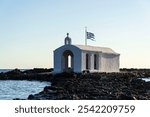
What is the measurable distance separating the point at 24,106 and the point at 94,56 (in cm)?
2753

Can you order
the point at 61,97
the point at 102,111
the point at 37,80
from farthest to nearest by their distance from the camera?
the point at 37,80 → the point at 61,97 → the point at 102,111

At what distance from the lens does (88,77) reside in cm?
3694

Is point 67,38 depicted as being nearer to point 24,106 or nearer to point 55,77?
point 55,77

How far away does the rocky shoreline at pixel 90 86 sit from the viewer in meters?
19.6

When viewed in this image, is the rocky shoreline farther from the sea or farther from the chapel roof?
the chapel roof

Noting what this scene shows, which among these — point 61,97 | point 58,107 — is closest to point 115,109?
point 58,107

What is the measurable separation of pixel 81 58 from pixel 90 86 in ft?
43.4

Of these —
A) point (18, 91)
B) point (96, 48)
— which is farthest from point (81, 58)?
point (18, 91)

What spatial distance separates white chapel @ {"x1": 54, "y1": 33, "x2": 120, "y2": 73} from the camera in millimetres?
39647

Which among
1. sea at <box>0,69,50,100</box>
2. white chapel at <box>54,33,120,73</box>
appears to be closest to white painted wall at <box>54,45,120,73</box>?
white chapel at <box>54,33,120,73</box>

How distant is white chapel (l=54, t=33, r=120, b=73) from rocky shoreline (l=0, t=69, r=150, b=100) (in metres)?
1.38

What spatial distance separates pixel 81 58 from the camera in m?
39.5

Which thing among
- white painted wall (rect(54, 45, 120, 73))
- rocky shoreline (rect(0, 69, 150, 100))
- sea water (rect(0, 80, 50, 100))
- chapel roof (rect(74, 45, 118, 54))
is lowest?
sea water (rect(0, 80, 50, 100))

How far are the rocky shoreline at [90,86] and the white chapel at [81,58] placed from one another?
4.54 ft
